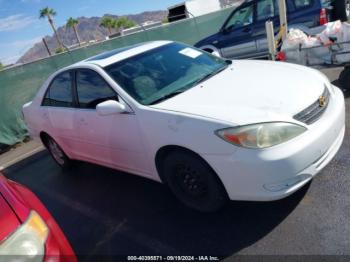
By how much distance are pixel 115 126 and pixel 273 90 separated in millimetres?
1625

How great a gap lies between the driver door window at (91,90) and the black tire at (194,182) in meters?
0.98

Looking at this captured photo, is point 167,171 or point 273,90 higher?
point 273,90

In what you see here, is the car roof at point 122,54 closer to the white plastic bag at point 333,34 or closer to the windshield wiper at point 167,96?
the windshield wiper at point 167,96

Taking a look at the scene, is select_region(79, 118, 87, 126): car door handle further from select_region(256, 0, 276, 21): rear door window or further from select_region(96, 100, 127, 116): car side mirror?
select_region(256, 0, 276, 21): rear door window

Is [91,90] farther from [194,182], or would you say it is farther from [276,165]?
[276,165]

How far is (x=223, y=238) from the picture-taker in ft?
9.83

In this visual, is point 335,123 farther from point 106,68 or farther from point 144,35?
point 144,35

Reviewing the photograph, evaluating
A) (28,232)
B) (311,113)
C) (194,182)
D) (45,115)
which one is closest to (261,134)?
(311,113)

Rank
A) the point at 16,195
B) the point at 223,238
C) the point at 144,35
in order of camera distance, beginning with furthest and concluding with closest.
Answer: the point at 144,35 → the point at 223,238 → the point at 16,195

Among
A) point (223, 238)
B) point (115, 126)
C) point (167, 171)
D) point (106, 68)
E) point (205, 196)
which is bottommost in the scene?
point (223, 238)

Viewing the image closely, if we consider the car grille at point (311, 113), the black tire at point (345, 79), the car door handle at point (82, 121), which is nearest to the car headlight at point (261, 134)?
the car grille at point (311, 113)

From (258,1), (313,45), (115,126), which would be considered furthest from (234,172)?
(258,1)

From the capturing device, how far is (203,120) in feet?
9.39

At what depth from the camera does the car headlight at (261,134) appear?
8.80ft
